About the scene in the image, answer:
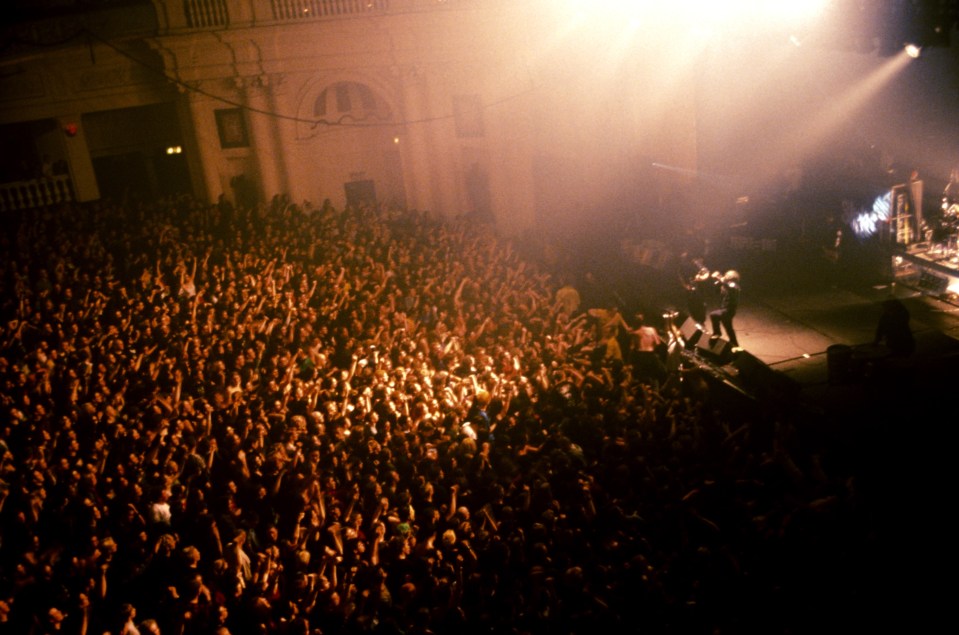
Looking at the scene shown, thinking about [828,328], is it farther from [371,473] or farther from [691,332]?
[371,473]

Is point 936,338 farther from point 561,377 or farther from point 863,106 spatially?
point 863,106

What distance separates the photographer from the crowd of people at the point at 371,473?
229 inches

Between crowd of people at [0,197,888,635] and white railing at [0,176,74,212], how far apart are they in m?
5.13

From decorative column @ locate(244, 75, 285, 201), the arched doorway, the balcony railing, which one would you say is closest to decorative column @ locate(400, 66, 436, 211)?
the arched doorway

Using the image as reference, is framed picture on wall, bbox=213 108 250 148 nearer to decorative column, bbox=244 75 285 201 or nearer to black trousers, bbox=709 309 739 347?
decorative column, bbox=244 75 285 201

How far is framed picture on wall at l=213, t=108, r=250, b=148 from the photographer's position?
1672 cm

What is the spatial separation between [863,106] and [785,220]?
417 centimetres

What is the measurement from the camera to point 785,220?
666 inches

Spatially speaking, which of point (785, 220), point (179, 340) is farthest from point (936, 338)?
point (179, 340)

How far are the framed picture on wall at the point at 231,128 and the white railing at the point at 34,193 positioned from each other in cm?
338

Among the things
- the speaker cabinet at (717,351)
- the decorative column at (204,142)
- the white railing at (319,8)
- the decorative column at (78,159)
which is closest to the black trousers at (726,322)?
the speaker cabinet at (717,351)

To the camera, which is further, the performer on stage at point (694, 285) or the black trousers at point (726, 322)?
the performer on stage at point (694, 285)

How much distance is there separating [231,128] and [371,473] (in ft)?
39.1

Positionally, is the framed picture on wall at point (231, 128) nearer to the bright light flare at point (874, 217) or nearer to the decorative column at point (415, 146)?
the decorative column at point (415, 146)
